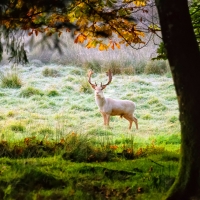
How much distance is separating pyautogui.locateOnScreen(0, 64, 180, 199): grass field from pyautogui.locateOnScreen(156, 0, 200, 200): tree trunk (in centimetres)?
51

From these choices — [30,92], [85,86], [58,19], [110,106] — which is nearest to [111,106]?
[110,106]

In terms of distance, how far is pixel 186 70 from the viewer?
82.0 inches

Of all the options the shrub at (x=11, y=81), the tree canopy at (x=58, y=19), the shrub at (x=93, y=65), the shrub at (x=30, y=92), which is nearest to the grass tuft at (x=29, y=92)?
the shrub at (x=30, y=92)

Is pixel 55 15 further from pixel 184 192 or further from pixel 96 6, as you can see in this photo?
pixel 184 192

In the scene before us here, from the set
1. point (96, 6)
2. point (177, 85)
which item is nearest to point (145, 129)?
point (96, 6)

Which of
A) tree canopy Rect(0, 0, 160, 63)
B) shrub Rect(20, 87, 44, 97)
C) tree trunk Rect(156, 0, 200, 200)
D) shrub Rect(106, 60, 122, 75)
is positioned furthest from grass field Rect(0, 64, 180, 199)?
tree canopy Rect(0, 0, 160, 63)

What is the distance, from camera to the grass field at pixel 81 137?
2719mm

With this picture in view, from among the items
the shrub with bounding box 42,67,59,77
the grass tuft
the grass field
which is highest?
the shrub with bounding box 42,67,59,77

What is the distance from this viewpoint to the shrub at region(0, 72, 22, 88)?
927cm

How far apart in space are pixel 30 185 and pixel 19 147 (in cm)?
153

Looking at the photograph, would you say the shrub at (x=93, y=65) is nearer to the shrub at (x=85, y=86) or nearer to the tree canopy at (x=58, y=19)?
the shrub at (x=85, y=86)

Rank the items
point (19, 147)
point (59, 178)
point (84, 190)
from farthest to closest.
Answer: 1. point (19, 147)
2. point (59, 178)
3. point (84, 190)

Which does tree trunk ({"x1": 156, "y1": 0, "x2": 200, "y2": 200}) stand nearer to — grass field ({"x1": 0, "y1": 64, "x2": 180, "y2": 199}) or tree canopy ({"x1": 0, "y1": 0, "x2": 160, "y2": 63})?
grass field ({"x1": 0, "y1": 64, "x2": 180, "y2": 199})

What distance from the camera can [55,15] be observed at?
339 cm
